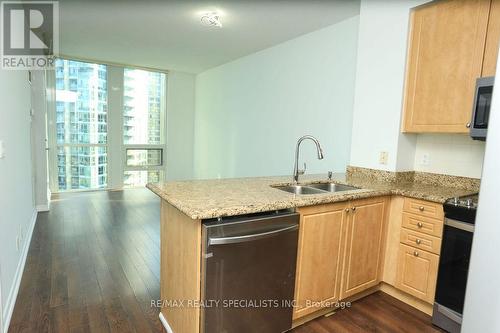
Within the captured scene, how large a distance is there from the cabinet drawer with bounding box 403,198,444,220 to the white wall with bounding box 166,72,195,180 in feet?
18.4

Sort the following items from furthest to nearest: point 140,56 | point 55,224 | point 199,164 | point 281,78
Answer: point 199,164 < point 140,56 < point 281,78 < point 55,224

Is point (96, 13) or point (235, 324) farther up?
point (96, 13)

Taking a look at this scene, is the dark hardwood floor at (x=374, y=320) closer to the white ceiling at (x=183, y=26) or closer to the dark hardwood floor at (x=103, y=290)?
the dark hardwood floor at (x=103, y=290)

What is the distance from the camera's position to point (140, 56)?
5344mm

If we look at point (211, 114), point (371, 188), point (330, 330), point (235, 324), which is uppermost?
point (211, 114)

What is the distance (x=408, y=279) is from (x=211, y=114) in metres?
4.93

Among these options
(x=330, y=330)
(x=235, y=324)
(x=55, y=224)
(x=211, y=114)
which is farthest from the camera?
(x=211, y=114)

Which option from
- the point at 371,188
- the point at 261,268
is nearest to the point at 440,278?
the point at 371,188

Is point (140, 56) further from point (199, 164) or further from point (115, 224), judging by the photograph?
point (115, 224)

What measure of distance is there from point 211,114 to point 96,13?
3154mm

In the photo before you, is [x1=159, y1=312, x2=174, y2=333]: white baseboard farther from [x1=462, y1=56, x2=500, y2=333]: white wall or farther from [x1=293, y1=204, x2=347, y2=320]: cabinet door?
[x1=462, y1=56, x2=500, y2=333]: white wall

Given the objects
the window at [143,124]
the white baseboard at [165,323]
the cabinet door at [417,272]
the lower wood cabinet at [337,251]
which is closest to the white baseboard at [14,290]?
the white baseboard at [165,323]

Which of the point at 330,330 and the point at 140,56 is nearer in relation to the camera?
the point at 330,330

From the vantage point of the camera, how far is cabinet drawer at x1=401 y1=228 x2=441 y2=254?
84.6 inches
